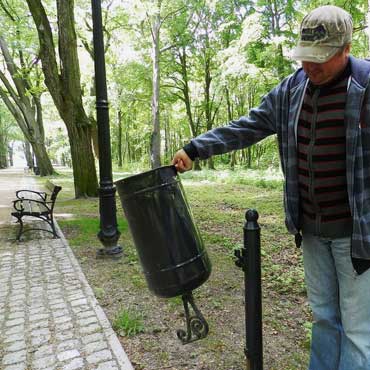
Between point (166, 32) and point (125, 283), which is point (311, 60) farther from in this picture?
point (166, 32)

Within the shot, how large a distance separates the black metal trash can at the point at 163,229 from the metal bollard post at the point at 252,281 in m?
0.31

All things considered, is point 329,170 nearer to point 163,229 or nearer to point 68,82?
Answer: point 163,229

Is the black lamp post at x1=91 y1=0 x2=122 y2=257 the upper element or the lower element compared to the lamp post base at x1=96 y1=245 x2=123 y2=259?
upper

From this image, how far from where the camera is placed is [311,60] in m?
1.50

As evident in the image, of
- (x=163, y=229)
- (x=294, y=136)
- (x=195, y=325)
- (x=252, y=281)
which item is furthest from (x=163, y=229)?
(x=294, y=136)

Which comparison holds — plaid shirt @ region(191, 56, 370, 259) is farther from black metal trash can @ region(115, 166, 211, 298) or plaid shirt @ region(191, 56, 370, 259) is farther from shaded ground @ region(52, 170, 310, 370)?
shaded ground @ region(52, 170, 310, 370)

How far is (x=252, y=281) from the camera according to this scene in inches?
75.7

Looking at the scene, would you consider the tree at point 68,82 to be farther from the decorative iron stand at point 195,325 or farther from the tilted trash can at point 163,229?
the decorative iron stand at point 195,325

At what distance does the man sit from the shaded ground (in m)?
0.93

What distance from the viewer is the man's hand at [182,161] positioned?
2025 mm

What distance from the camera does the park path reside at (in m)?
2.78

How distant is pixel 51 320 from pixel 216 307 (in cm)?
159

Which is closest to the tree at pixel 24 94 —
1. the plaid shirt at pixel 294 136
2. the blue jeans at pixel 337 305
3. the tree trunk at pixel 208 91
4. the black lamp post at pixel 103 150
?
the tree trunk at pixel 208 91

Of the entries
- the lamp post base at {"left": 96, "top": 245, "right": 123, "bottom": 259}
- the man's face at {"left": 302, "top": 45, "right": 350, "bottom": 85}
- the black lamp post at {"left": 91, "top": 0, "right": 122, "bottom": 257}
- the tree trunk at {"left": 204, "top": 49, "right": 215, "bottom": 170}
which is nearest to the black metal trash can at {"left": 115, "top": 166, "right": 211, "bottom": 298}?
the man's face at {"left": 302, "top": 45, "right": 350, "bottom": 85}
